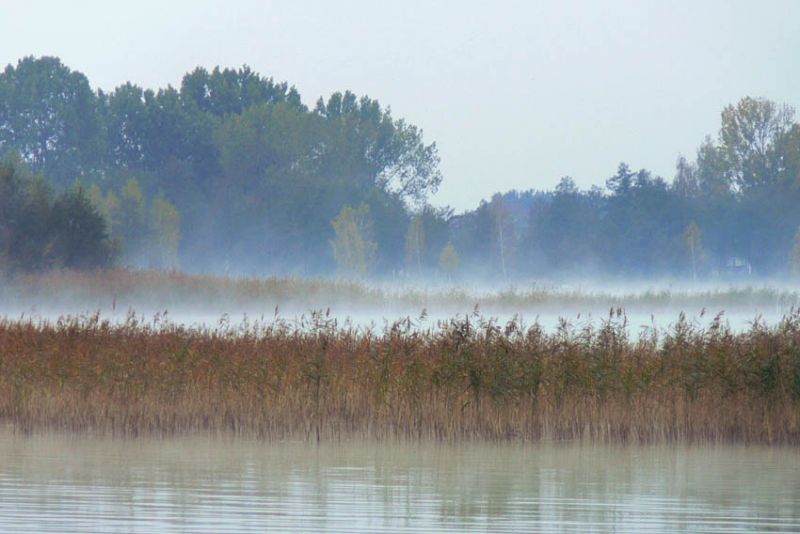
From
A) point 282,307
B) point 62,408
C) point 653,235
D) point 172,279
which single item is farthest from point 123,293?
point 653,235

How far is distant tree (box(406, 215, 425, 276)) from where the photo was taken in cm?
7144

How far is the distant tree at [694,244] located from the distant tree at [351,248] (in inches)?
587

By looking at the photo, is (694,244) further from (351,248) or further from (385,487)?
(385,487)

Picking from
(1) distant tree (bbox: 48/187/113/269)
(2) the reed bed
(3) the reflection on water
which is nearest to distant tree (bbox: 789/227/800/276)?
(1) distant tree (bbox: 48/187/113/269)

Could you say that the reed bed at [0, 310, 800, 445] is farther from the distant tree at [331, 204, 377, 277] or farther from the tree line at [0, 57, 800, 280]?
the distant tree at [331, 204, 377, 277]

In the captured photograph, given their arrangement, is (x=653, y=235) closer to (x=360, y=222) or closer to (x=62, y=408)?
(x=360, y=222)

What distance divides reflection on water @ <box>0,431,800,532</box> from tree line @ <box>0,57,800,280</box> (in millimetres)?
47116

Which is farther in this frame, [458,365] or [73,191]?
[73,191]

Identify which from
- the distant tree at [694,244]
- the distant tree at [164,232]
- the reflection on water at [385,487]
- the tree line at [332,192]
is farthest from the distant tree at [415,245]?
the reflection on water at [385,487]

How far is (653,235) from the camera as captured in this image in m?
68.3

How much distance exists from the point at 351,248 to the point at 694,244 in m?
15.7

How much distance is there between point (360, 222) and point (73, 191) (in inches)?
992

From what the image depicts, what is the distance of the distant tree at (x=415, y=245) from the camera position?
71438 millimetres

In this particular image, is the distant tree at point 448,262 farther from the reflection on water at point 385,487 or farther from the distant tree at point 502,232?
the reflection on water at point 385,487
